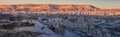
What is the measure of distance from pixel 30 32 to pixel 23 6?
278 feet

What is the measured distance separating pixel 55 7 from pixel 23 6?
656 centimetres

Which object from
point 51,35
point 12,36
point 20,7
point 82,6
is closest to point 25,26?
point 51,35

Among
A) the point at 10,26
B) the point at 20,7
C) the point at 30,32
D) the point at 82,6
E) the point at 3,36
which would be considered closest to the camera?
the point at 3,36

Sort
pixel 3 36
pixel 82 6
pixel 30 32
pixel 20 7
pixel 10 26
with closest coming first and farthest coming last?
pixel 3 36
pixel 30 32
pixel 10 26
pixel 20 7
pixel 82 6

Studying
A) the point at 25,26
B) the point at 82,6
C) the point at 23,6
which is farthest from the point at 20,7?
the point at 25,26

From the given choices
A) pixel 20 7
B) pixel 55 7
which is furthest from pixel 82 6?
pixel 20 7

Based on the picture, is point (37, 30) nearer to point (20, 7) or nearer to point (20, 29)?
point (20, 29)

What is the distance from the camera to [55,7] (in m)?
104

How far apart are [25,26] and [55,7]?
A: 8345 cm

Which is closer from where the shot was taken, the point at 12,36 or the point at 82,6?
the point at 12,36

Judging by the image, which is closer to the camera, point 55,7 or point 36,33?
point 36,33

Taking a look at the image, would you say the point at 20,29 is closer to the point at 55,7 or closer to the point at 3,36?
the point at 3,36

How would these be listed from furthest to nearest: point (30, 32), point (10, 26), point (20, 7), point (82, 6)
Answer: point (82, 6), point (20, 7), point (10, 26), point (30, 32)

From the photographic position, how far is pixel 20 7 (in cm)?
10125
